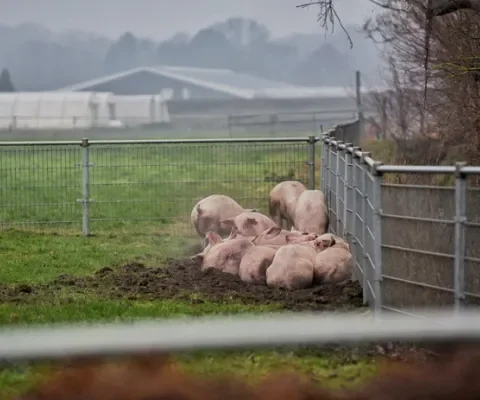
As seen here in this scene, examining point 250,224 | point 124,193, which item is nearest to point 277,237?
point 250,224

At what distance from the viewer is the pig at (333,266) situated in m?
11.0

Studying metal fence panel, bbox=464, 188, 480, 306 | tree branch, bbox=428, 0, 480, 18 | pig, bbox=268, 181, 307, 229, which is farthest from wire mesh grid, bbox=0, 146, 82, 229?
metal fence panel, bbox=464, 188, 480, 306

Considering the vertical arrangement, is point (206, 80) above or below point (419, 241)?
above

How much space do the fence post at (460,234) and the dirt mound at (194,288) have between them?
2071 mm

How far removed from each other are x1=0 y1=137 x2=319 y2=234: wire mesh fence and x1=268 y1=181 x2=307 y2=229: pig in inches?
39.5

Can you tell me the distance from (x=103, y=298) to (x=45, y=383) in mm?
7475

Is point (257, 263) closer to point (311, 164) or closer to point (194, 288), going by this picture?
point (194, 288)

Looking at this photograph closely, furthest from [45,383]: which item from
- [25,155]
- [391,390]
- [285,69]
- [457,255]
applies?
[285,69]

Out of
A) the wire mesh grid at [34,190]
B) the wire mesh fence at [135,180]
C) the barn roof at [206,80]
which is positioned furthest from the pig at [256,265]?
the barn roof at [206,80]

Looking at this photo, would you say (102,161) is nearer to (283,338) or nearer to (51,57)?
(283,338)

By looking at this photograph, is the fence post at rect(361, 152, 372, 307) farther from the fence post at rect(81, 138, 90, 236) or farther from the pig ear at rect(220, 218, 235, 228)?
the fence post at rect(81, 138, 90, 236)

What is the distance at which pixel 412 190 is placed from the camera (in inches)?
324

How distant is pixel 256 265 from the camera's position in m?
11.2

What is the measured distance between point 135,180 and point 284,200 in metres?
3.74
